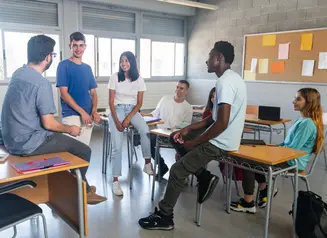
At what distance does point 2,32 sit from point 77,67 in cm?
340

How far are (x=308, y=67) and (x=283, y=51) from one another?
58cm

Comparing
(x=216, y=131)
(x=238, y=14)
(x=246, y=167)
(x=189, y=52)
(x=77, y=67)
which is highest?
(x=238, y=14)

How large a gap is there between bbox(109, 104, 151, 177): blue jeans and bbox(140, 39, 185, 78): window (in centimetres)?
416

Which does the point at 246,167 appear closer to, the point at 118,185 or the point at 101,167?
the point at 118,185

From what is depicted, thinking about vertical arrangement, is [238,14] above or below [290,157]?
above

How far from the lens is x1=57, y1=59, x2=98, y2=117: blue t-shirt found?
2.83 metres

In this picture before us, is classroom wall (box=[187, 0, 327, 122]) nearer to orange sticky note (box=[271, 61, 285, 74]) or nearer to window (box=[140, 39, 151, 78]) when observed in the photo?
orange sticky note (box=[271, 61, 285, 74])

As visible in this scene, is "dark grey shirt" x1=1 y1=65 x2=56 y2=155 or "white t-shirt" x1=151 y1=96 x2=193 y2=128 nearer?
"dark grey shirt" x1=1 y1=65 x2=56 y2=155

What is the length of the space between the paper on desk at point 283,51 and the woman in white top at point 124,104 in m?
3.50

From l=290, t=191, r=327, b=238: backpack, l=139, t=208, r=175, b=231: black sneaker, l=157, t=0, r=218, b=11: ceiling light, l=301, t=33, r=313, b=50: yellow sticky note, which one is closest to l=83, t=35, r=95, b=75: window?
l=157, t=0, r=218, b=11: ceiling light

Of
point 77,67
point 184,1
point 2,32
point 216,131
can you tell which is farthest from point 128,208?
Result: point 184,1

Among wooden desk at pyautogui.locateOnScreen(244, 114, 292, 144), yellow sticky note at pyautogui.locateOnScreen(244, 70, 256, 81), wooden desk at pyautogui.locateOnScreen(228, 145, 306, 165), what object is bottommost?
wooden desk at pyautogui.locateOnScreen(244, 114, 292, 144)

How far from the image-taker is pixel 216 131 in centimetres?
224

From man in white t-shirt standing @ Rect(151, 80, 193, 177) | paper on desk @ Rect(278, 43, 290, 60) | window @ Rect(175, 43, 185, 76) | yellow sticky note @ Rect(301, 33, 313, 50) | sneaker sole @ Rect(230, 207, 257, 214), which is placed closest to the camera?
sneaker sole @ Rect(230, 207, 257, 214)
